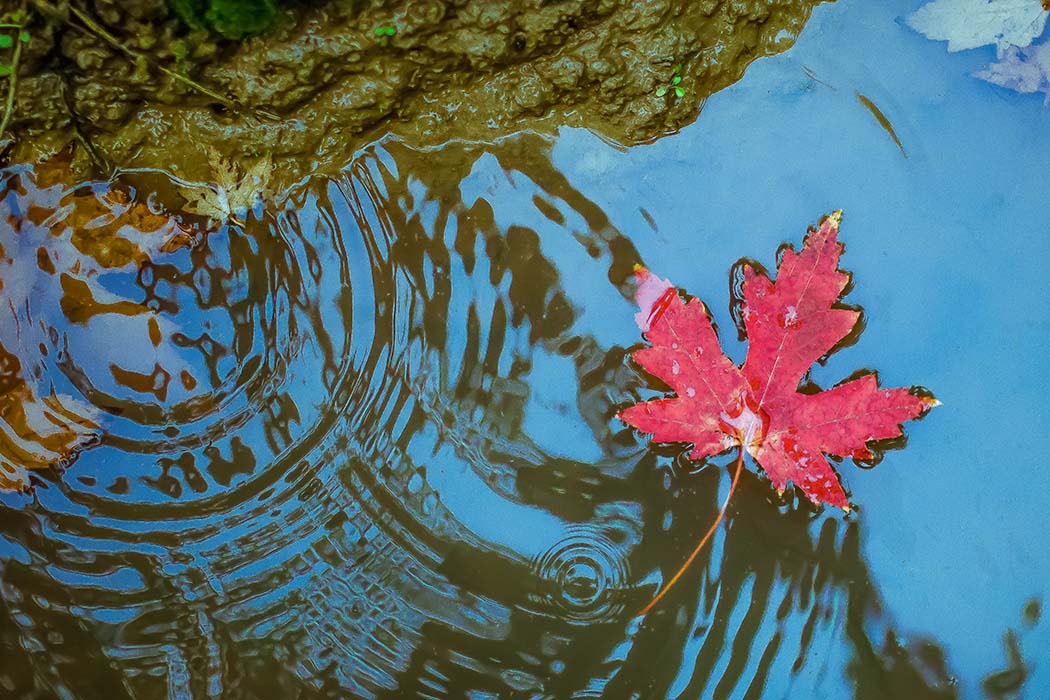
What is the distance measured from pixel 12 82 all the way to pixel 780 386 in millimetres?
1847

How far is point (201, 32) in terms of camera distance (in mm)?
1632

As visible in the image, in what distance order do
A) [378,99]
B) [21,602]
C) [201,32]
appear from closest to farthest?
[201,32] < [378,99] < [21,602]

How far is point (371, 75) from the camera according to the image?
5.66 ft

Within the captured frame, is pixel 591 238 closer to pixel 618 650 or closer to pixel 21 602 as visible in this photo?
pixel 618 650

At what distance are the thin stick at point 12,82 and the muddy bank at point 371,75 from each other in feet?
0.06

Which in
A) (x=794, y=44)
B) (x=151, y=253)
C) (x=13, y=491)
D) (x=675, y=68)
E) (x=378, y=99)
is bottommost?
(x=13, y=491)

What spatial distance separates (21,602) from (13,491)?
0.28m

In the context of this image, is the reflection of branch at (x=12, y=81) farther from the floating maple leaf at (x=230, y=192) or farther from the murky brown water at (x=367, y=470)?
the floating maple leaf at (x=230, y=192)

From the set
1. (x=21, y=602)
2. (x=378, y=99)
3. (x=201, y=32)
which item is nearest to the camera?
(x=201, y=32)

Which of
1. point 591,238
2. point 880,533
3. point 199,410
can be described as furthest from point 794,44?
point 199,410

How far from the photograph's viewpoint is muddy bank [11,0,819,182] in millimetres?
1648

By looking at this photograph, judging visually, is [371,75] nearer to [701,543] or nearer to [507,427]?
[507,427]

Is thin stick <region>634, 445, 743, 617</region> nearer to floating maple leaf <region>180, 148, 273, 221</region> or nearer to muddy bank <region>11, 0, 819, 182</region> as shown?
muddy bank <region>11, 0, 819, 182</region>

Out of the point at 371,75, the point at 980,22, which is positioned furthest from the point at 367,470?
the point at 980,22
